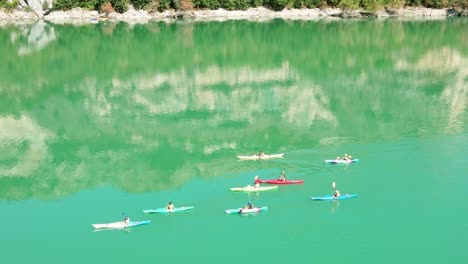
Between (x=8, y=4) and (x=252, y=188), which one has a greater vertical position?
(x=8, y=4)

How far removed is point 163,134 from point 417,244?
23.3 m

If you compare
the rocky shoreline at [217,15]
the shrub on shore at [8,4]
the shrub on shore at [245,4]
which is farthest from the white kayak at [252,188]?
the shrub on shore at [8,4]

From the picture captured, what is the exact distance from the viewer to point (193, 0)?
11612cm

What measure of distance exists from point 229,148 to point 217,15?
76.3 m

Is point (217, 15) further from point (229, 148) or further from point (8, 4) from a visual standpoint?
point (229, 148)

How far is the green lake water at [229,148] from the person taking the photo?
30.9m

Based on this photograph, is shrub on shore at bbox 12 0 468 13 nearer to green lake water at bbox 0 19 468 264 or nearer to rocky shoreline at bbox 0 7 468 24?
rocky shoreline at bbox 0 7 468 24

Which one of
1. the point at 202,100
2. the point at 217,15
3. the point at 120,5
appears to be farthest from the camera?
the point at 217,15

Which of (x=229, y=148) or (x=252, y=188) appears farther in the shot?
(x=229, y=148)

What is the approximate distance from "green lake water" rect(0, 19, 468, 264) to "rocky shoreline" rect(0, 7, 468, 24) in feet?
75.8

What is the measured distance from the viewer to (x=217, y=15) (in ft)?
386

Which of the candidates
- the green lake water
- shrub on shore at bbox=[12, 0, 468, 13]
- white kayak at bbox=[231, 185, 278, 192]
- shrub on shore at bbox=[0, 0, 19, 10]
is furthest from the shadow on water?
shrub on shore at bbox=[12, 0, 468, 13]

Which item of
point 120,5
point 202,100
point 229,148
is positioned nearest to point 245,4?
point 120,5

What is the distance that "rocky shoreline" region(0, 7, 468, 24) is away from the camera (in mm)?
109500
